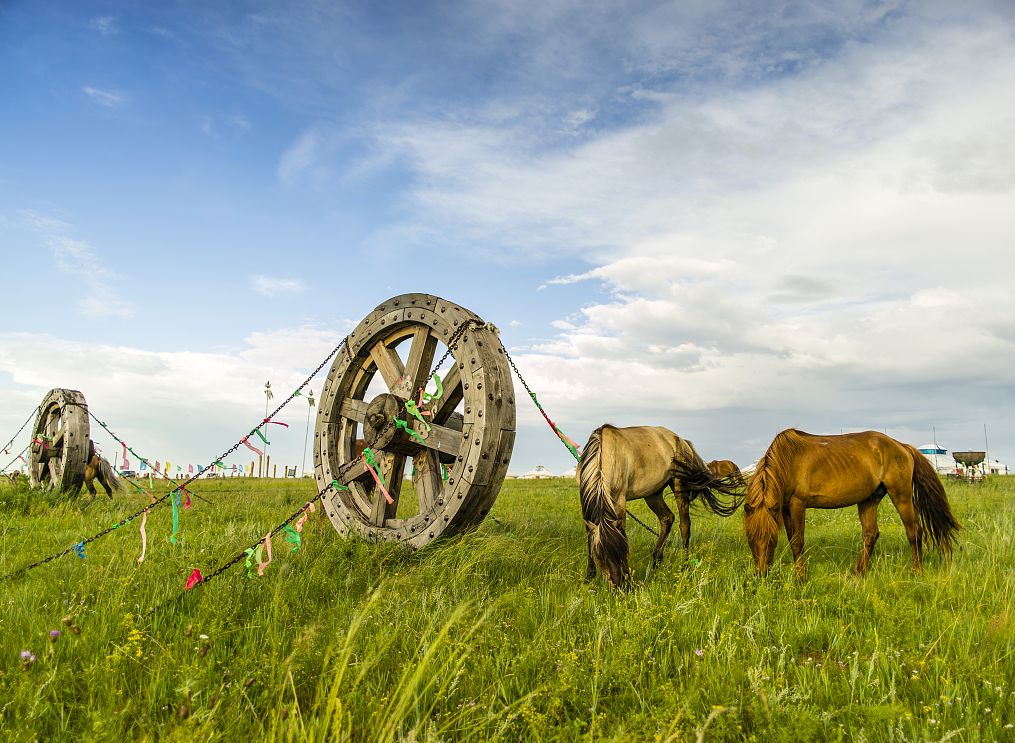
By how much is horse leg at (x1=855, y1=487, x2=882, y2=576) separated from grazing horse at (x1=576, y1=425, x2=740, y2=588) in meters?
1.35

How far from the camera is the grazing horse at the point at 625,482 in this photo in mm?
5762

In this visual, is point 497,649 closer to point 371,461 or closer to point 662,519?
point 371,461

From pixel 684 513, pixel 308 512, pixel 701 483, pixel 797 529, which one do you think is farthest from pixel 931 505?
pixel 308 512

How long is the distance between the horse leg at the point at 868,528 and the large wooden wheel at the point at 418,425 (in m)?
3.78

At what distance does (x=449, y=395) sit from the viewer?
749 centimetres

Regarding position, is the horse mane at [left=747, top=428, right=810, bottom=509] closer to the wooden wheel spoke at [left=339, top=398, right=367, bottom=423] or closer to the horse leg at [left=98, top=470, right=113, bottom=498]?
the wooden wheel spoke at [left=339, top=398, right=367, bottom=423]

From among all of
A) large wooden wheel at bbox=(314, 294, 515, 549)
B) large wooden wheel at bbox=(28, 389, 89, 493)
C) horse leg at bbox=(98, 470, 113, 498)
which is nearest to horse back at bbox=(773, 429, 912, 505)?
large wooden wheel at bbox=(314, 294, 515, 549)

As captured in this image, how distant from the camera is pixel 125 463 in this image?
43.6 feet

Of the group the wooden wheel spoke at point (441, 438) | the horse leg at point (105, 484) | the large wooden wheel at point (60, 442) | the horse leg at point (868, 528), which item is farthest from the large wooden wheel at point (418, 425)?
the horse leg at point (105, 484)

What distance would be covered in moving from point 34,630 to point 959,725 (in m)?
5.84

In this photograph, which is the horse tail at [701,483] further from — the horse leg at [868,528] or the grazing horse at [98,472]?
the grazing horse at [98,472]

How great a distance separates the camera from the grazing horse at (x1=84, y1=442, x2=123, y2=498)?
44.6 ft

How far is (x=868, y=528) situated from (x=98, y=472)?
1494 centimetres

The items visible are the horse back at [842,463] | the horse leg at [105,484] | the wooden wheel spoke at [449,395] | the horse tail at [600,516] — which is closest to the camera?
the horse tail at [600,516]
